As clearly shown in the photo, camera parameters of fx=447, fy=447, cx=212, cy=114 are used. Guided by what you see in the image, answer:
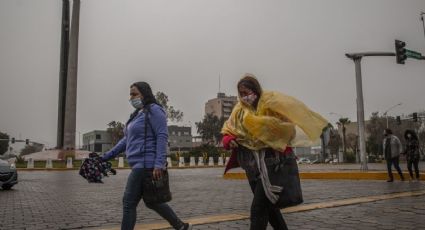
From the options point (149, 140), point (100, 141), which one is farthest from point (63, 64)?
point (100, 141)

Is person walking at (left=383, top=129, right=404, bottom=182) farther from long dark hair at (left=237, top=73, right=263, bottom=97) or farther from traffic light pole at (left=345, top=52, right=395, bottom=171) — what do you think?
long dark hair at (left=237, top=73, right=263, bottom=97)

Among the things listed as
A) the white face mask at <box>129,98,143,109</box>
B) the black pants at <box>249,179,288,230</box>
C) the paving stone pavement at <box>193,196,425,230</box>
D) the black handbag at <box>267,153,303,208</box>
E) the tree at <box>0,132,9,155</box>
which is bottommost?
the paving stone pavement at <box>193,196,425,230</box>

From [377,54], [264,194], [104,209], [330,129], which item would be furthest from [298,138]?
[377,54]

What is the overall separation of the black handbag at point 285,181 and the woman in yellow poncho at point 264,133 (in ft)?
0.13

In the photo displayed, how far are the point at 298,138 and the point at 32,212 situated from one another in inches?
205

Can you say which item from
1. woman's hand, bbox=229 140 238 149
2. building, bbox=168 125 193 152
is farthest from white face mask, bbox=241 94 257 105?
building, bbox=168 125 193 152

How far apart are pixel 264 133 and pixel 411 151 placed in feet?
34.7

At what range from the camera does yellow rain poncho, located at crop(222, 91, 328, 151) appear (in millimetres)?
3568

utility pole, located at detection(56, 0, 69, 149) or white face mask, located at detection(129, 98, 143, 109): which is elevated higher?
utility pole, located at detection(56, 0, 69, 149)

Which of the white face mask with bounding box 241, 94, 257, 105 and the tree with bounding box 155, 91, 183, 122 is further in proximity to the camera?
the tree with bounding box 155, 91, 183, 122

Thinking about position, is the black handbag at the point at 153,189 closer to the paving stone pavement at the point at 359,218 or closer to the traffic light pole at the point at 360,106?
the paving stone pavement at the point at 359,218

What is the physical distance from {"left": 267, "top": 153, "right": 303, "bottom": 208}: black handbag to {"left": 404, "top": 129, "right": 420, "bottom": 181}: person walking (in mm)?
10256

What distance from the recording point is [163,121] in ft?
14.0

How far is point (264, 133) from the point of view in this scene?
3.55 m
